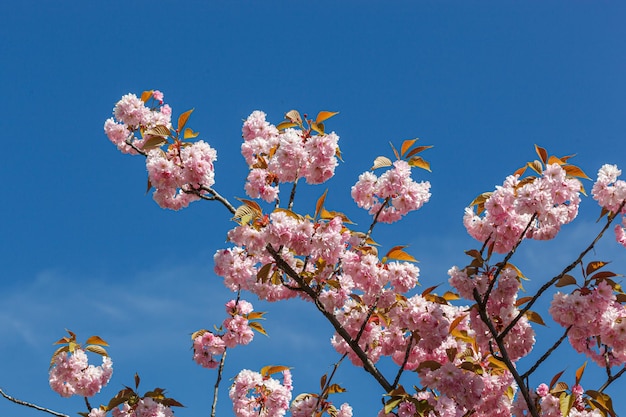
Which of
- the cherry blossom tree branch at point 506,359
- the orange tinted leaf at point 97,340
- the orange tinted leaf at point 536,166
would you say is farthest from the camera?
the orange tinted leaf at point 97,340

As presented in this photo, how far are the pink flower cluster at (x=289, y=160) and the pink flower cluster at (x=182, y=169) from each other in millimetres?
480

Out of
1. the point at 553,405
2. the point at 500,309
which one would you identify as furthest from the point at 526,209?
the point at 553,405

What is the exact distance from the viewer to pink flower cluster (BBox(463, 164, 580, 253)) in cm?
482

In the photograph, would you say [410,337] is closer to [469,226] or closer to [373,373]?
[373,373]

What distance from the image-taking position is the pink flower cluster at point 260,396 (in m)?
5.99

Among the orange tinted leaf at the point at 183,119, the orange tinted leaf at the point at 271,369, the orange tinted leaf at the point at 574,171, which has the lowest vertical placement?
the orange tinted leaf at the point at 271,369

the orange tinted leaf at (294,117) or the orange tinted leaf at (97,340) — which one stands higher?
the orange tinted leaf at (294,117)

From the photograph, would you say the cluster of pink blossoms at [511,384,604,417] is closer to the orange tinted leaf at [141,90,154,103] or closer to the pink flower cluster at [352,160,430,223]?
the pink flower cluster at [352,160,430,223]

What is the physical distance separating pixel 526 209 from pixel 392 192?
1.05 metres

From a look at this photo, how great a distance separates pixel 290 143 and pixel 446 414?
2.37m

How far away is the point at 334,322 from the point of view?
518 centimetres

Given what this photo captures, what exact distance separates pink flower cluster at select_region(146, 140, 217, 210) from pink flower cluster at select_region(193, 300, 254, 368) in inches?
56.9

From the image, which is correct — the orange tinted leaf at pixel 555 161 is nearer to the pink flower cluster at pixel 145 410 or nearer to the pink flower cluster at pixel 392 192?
the pink flower cluster at pixel 392 192

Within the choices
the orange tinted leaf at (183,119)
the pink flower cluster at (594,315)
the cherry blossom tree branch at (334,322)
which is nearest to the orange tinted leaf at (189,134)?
the orange tinted leaf at (183,119)
